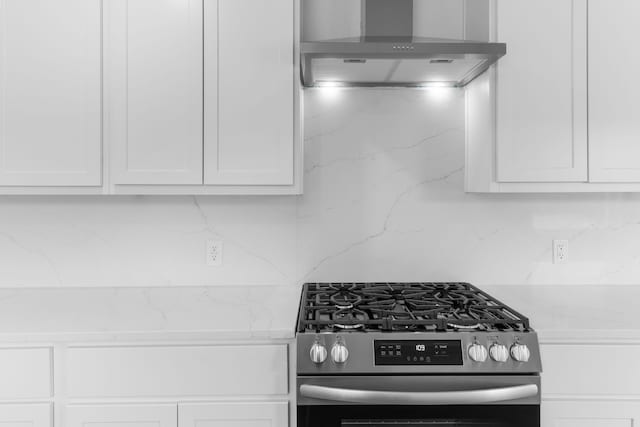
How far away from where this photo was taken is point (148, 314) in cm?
196

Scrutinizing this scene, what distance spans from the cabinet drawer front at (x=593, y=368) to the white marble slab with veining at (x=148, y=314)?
2.88 feet

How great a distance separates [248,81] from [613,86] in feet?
4.55

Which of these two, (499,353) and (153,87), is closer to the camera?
(499,353)

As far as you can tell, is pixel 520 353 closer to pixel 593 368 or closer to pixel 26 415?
pixel 593 368

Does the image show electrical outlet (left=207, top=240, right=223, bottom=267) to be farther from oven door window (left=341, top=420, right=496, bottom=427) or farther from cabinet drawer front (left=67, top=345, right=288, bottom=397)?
oven door window (left=341, top=420, right=496, bottom=427)

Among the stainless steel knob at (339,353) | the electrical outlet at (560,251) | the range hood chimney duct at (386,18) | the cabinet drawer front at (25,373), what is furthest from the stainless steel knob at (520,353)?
the cabinet drawer front at (25,373)

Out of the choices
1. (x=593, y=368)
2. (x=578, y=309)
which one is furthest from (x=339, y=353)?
(x=578, y=309)

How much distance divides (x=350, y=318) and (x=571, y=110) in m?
1.17

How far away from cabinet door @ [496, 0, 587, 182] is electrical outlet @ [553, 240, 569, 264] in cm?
45

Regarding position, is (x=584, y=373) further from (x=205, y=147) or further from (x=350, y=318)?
(x=205, y=147)

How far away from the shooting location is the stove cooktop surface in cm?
167

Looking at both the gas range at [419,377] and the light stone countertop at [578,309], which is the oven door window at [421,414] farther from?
the light stone countertop at [578,309]

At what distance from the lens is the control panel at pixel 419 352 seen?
1.60 metres

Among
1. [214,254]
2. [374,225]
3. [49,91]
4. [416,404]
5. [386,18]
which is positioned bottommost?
[416,404]
